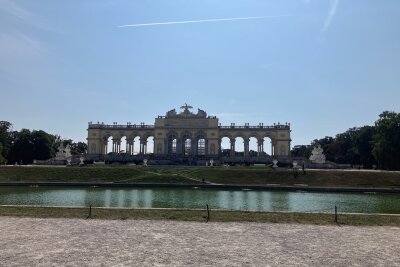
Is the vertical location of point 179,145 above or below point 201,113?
below

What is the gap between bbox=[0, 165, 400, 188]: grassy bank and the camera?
Result: 42.6 meters

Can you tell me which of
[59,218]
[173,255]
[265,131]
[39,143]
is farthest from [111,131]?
[173,255]

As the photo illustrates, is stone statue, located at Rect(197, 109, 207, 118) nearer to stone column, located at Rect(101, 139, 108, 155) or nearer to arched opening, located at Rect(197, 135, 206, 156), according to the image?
arched opening, located at Rect(197, 135, 206, 156)

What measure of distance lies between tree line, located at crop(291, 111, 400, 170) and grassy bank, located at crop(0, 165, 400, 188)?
36.8 ft

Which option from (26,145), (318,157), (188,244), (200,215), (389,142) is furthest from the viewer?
(26,145)

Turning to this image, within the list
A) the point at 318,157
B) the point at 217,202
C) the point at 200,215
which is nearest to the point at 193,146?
the point at 318,157

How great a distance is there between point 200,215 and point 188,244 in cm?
552

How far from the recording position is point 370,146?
71.8m

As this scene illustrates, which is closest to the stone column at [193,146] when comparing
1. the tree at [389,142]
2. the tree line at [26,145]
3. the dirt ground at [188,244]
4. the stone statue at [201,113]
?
the stone statue at [201,113]

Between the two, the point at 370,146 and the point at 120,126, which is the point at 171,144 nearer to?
the point at 120,126

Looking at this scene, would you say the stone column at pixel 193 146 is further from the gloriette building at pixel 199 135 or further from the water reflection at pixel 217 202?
the water reflection at pixel 217 202

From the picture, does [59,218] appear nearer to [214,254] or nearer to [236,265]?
[214,254]

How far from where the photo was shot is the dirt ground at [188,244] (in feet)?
31.0

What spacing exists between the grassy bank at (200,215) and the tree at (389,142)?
4149 cm
